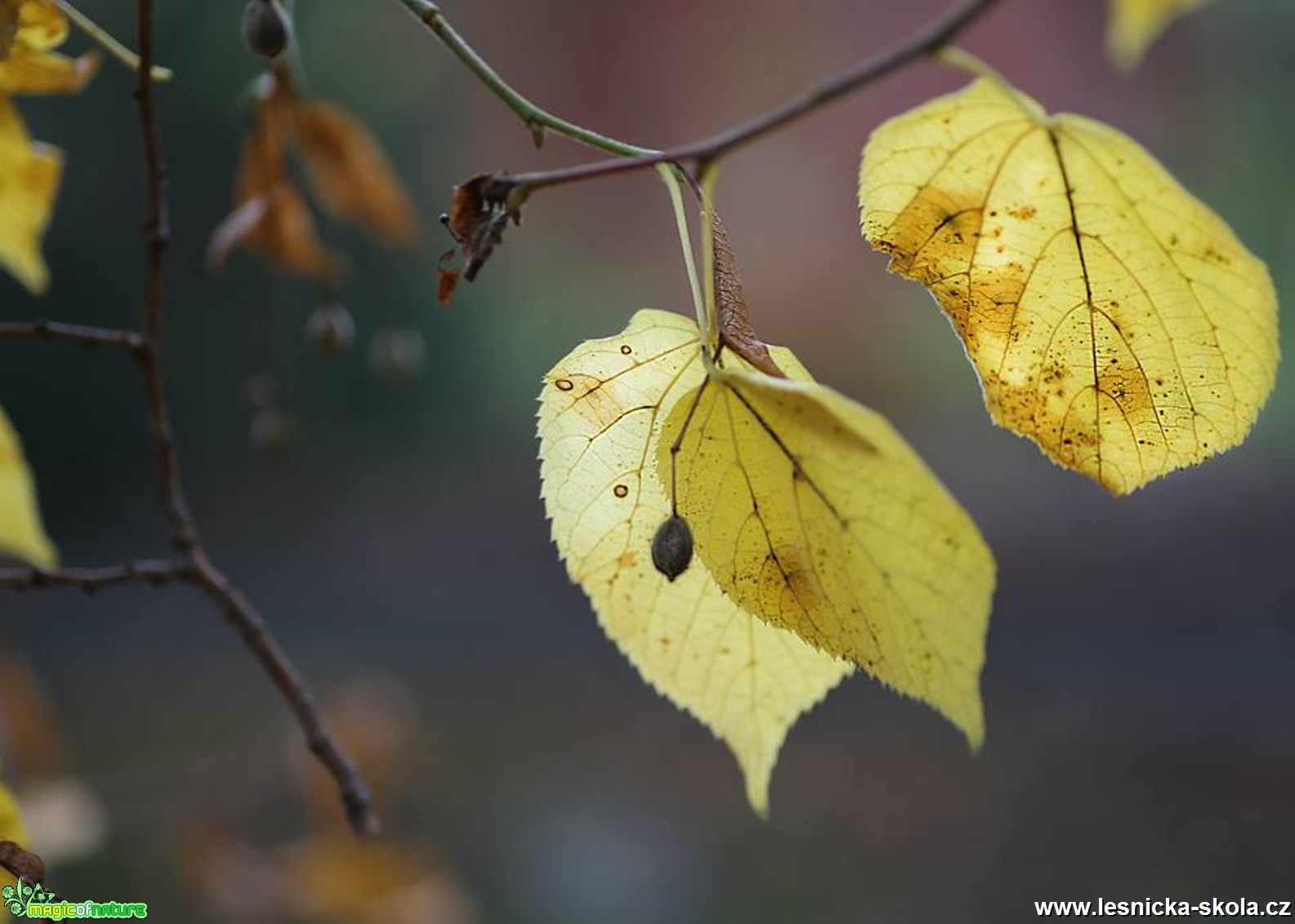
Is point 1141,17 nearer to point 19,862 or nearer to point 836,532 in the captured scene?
point 836,532

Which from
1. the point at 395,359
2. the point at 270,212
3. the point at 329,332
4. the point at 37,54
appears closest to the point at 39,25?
the point at 37,54

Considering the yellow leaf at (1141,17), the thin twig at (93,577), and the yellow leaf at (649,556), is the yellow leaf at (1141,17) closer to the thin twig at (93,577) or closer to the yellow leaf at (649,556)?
the yellow leaf at (649,556)

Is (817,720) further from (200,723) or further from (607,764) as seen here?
(200,723)

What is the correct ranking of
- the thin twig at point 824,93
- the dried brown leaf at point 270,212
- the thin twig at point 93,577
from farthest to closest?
1. the dried brown leaf at point 270,212
2. the thin twig at point 93,577
3. the thin twig at point 824,93

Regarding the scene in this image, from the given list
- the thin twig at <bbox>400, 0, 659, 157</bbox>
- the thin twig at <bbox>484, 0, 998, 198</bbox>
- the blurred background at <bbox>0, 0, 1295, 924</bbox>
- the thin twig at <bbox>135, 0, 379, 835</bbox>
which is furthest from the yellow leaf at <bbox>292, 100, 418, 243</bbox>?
the blurred background at <bbox>0, 0, 1295, 924</bbox>

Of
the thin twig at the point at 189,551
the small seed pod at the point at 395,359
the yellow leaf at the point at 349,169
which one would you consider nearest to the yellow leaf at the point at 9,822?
the thin twig at the point at 189,551

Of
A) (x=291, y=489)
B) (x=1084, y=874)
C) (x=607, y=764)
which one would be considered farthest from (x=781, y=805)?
(x=291, y=489)
